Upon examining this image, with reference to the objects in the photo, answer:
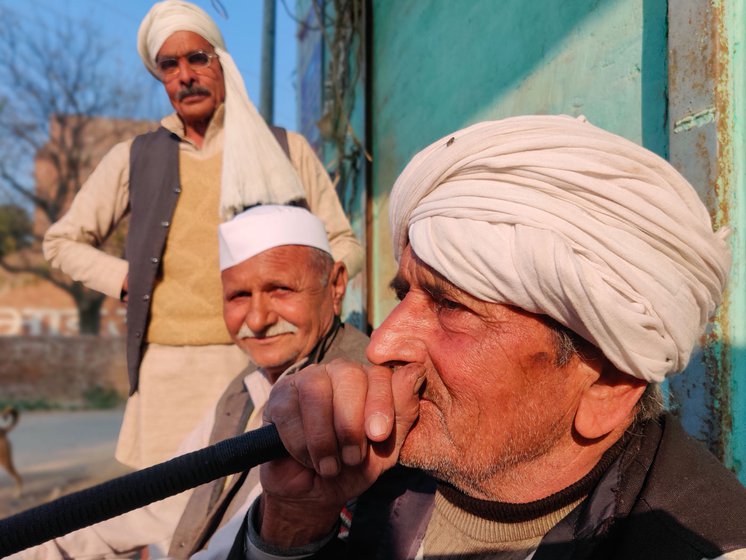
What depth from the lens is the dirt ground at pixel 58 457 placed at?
7.83m

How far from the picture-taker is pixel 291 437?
1192 millimetres

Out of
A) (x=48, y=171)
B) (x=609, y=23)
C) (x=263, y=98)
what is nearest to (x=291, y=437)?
(x=609, y=23)

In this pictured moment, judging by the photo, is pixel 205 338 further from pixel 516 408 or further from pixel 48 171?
pixel 48 171

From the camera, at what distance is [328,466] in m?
1.17

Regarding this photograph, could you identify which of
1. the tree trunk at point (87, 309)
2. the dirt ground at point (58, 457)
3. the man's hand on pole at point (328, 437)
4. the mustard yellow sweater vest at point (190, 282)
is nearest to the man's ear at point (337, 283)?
the mustard yellow sweater vest at point (190, 282)

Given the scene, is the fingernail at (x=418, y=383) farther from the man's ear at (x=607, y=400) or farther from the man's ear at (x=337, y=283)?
the man's ear at (x=337, y=283)

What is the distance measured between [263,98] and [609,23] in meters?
5.88

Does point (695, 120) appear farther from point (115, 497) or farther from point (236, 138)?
point (236, 138)

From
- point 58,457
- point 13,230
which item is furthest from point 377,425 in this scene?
point 13,230

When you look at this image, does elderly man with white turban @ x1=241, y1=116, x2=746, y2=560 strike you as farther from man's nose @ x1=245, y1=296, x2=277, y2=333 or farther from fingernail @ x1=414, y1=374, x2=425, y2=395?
man's nose @ x1=245, y1=296, x2=277, y2=333

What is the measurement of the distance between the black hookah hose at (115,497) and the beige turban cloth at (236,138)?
1894 mm

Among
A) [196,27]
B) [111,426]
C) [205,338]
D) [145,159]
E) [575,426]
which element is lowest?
[111,426]

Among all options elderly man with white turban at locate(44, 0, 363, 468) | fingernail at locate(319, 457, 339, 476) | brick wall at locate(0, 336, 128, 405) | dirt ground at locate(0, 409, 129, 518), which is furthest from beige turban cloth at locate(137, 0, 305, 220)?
brick wall at locate(0, 336, 128, 405)

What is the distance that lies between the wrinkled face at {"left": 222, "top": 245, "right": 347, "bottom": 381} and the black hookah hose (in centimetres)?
134
